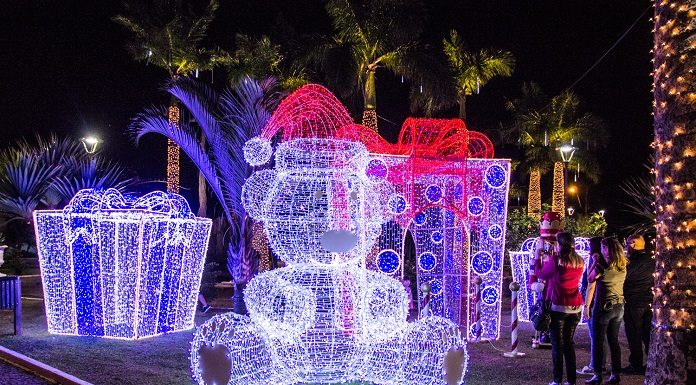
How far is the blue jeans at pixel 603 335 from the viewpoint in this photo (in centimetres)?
776

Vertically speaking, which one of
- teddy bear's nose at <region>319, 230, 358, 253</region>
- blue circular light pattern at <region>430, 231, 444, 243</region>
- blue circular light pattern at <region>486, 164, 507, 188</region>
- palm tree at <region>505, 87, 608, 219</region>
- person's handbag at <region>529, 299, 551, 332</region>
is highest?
palm tree at <region>505, 87, 608, 219</region>

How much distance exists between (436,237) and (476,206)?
882mm

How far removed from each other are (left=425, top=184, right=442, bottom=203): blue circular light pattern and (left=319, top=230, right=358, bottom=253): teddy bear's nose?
4209mm

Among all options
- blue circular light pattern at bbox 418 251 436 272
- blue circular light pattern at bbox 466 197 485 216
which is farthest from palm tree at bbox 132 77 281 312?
blue circular light pattern at bbox 466 197 485 216

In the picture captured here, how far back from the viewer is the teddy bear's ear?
664cm

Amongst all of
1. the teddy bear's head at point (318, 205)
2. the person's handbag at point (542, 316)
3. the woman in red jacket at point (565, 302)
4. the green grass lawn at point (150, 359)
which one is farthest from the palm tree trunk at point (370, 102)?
the teddy bear's head at point (318, 205)

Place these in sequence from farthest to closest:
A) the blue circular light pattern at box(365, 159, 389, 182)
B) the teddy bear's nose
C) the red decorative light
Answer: the blue circular light pattern at box(365, 159, 389, 182) < the red decorative light < the teddy bear's nose

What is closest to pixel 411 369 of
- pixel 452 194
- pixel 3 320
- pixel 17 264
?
pixel 452 194

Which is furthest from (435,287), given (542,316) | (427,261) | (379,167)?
(542,316)

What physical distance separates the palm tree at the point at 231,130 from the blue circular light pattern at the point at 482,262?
4.03 meters

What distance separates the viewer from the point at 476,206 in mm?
10445

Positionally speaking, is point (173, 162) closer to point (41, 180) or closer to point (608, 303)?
point (41, 180)

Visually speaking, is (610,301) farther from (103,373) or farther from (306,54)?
(306,54)

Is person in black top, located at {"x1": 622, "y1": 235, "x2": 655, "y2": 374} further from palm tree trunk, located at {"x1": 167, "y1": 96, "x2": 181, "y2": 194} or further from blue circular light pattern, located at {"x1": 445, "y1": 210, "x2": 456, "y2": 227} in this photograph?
palm tree trunk, located at {"x1": 167, "y1": 96, "x2": 181, "y2": 194}
